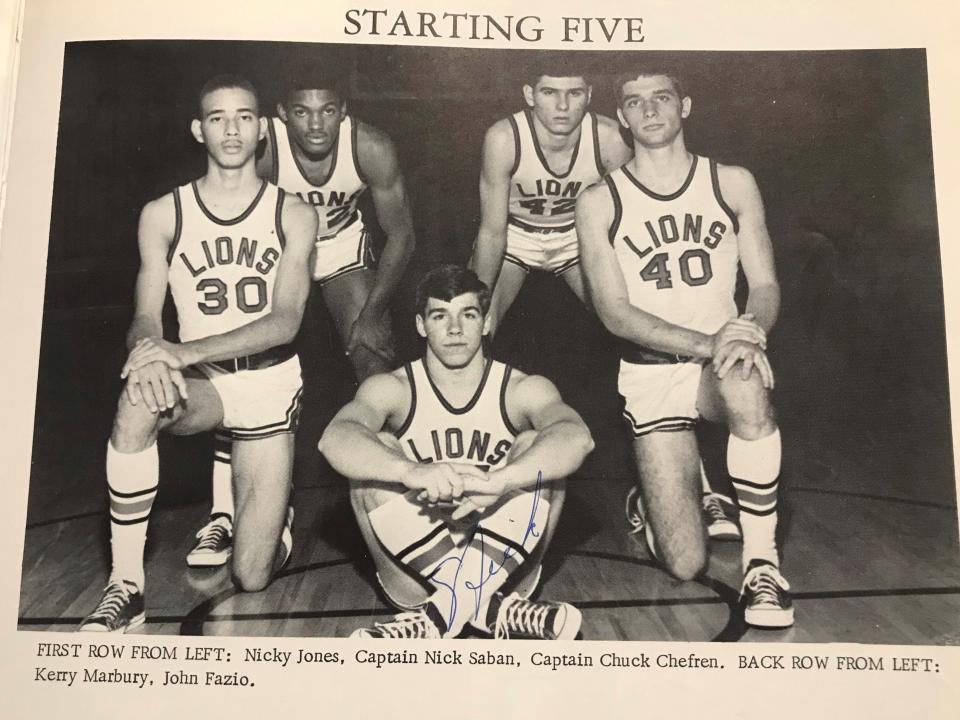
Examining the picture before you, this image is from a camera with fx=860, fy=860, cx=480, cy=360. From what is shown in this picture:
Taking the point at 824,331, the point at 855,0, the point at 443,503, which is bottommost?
the point at 443,503

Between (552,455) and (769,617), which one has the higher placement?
(552,455)

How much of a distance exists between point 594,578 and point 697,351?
1.15 feet

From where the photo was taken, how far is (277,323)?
123 centimetres

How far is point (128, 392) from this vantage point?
3.97ft

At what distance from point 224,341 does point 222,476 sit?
0.19 metres

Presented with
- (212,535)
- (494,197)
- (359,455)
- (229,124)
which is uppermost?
(229,124)

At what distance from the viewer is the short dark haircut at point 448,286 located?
1242 millimetres

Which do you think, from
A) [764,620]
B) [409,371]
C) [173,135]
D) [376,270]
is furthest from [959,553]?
[173,135]

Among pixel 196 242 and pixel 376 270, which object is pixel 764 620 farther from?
pixel 196 242

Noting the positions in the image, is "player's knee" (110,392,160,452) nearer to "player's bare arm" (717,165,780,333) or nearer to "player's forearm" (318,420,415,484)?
"player's forearm" (318,420,415,484)

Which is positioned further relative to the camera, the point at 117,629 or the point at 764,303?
the point at 764,303

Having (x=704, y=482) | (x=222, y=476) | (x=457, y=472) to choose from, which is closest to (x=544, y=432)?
(x=457, y=472)

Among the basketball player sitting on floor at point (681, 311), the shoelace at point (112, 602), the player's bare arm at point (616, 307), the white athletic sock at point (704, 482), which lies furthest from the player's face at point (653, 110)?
the shoelace at point (112, 602)

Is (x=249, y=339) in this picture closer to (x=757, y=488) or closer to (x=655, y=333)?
(x=655, y=333)
